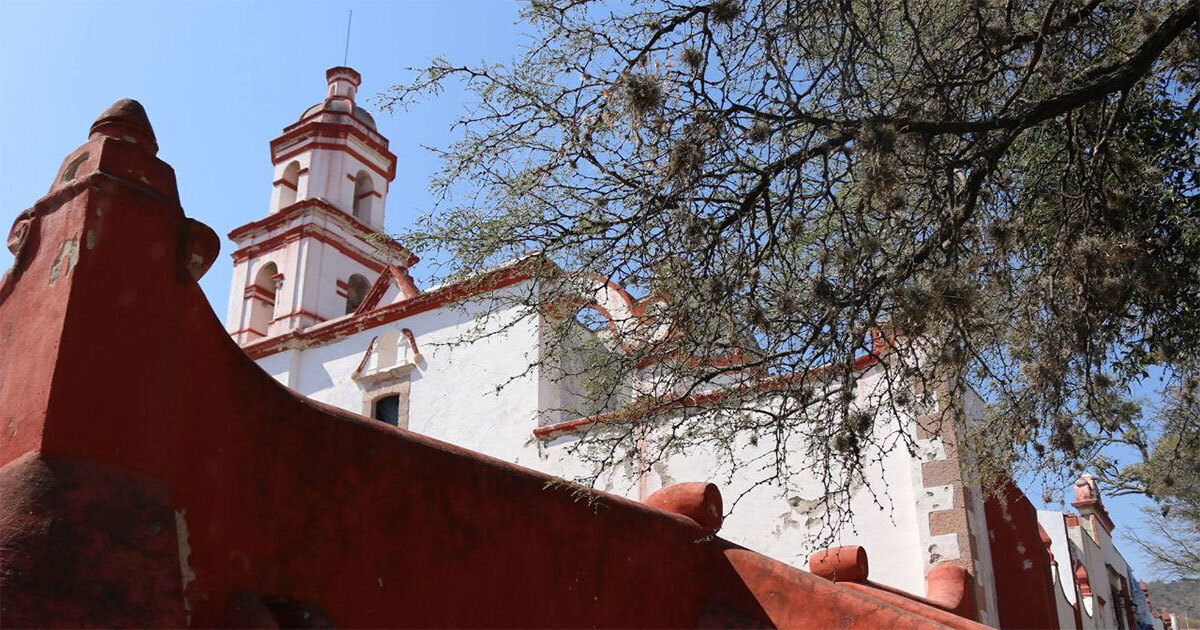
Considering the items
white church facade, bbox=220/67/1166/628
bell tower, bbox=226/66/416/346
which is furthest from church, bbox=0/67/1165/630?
bell tower, bbox=226/66/416/346

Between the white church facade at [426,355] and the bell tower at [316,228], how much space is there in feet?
0.09

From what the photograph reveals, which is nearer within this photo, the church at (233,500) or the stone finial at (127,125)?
the church at (233,500)

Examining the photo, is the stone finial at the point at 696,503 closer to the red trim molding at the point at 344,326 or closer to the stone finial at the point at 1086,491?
the red trim molding at the point at 344,326

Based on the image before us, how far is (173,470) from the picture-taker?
3119 mm

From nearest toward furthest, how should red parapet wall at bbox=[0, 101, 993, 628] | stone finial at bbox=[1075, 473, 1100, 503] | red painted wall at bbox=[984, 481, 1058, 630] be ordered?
red parapet wall at bbox=[0, 101, 993, 628] < red painted wall at bbox=[984, 481, 1058, 630] < stone finial at bbox=[1075, 473, 1100, 503]

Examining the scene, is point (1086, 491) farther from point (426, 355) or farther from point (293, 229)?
point (293, 229)

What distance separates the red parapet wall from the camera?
9.03ft

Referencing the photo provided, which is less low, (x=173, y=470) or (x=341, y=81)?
(x=341, y=81)

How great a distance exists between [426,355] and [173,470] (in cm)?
1147

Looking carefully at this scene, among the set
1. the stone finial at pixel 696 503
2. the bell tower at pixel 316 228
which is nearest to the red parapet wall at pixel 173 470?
the stone finial at pixel 696 503

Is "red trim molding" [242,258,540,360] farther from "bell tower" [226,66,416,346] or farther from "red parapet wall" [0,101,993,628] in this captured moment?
"red parapet wall" [0,101,993,628]

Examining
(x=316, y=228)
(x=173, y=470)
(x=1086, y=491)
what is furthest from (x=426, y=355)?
(x=1086, y=491)

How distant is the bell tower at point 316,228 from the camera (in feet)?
58.4

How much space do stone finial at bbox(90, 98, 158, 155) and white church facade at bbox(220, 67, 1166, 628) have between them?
162 cm
